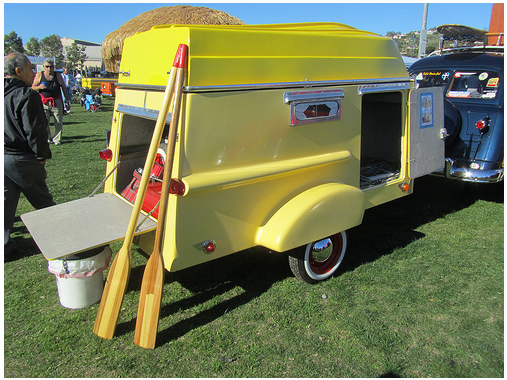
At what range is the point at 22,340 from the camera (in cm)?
301

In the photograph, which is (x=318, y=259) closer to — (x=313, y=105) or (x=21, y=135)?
(x=313, y=105)

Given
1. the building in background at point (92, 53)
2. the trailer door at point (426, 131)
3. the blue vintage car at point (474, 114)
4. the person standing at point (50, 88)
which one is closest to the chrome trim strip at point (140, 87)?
the trailer door at point (426, 131)

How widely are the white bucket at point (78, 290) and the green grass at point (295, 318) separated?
0.09m

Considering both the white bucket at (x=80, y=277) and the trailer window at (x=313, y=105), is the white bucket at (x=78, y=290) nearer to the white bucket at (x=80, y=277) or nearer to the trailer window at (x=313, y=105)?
the white bucket at (x=80, y=277)

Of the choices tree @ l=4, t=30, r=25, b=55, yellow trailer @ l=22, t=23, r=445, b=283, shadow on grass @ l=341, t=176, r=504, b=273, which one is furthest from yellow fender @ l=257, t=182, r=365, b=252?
tree @ l=4, t=30, r=25, b=55

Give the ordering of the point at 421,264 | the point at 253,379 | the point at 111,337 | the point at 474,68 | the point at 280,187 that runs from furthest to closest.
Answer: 1. the point at 474,68
2. the point at 421,264
3. the point at 280,187
4. the point at 111,337
5. the point at 253,379

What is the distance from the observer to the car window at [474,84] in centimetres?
586

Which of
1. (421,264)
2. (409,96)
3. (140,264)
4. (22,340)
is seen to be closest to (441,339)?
(421,264)

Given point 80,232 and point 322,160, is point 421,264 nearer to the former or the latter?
point 322,160

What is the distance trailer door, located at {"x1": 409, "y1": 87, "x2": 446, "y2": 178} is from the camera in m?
4.34

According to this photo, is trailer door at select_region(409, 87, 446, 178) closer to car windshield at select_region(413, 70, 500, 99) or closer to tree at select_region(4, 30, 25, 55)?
car windshield at select_region(413, 70, 500, 99)

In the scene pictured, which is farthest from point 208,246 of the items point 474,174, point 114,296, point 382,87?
point 474,174

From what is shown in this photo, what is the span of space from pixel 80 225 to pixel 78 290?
55 cm

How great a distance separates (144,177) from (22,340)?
62.1 inches
